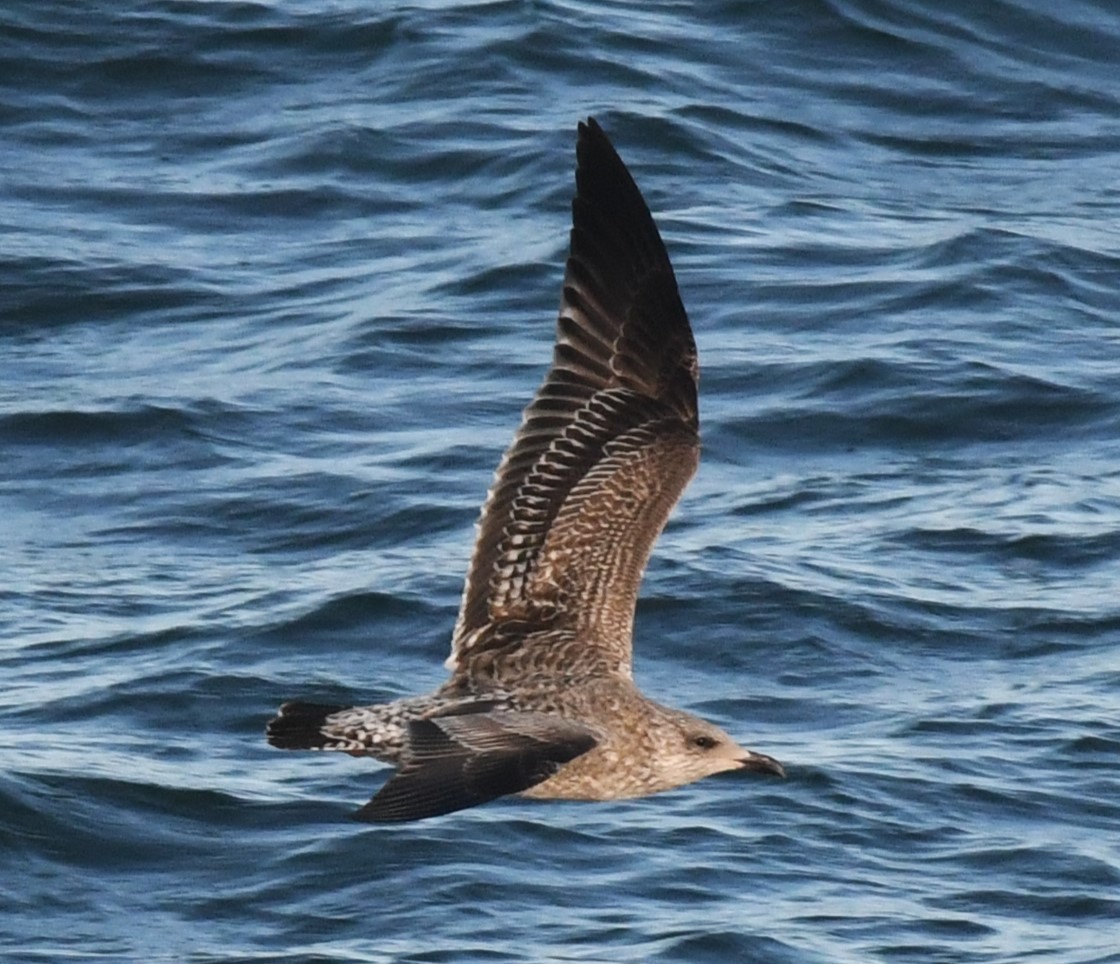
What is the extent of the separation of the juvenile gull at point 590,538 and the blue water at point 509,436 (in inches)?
72.6

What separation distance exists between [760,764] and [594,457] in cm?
115

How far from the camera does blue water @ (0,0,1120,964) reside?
10.3 meters

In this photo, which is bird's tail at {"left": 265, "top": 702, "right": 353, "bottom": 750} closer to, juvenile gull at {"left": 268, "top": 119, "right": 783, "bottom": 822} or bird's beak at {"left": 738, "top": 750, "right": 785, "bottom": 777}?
juvenile gull at {"left": 268, "top": 119, "right": 783, "bottom": 822}

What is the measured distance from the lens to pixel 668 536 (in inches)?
496

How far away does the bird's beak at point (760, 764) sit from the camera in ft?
25.9

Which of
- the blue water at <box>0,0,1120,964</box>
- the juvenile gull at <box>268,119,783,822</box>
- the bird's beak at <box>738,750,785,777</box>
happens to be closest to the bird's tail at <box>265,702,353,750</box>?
the juvenile gull at <box>268,119,783,822</box>

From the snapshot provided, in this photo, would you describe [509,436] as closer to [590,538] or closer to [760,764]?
[590,538]

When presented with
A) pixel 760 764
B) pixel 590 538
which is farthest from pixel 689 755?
pixel 590 538

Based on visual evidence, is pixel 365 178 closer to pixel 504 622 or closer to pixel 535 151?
pixel 535 151

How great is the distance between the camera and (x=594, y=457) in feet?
27.9

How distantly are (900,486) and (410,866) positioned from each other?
3.74 m

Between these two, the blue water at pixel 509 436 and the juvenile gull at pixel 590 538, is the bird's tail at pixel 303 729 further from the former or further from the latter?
the blue water at pixel 509 436

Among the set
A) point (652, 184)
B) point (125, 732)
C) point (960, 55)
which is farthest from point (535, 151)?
point (125, 732)

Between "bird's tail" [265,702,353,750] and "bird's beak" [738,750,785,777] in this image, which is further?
"bird's beak" [738,750,785,777]
